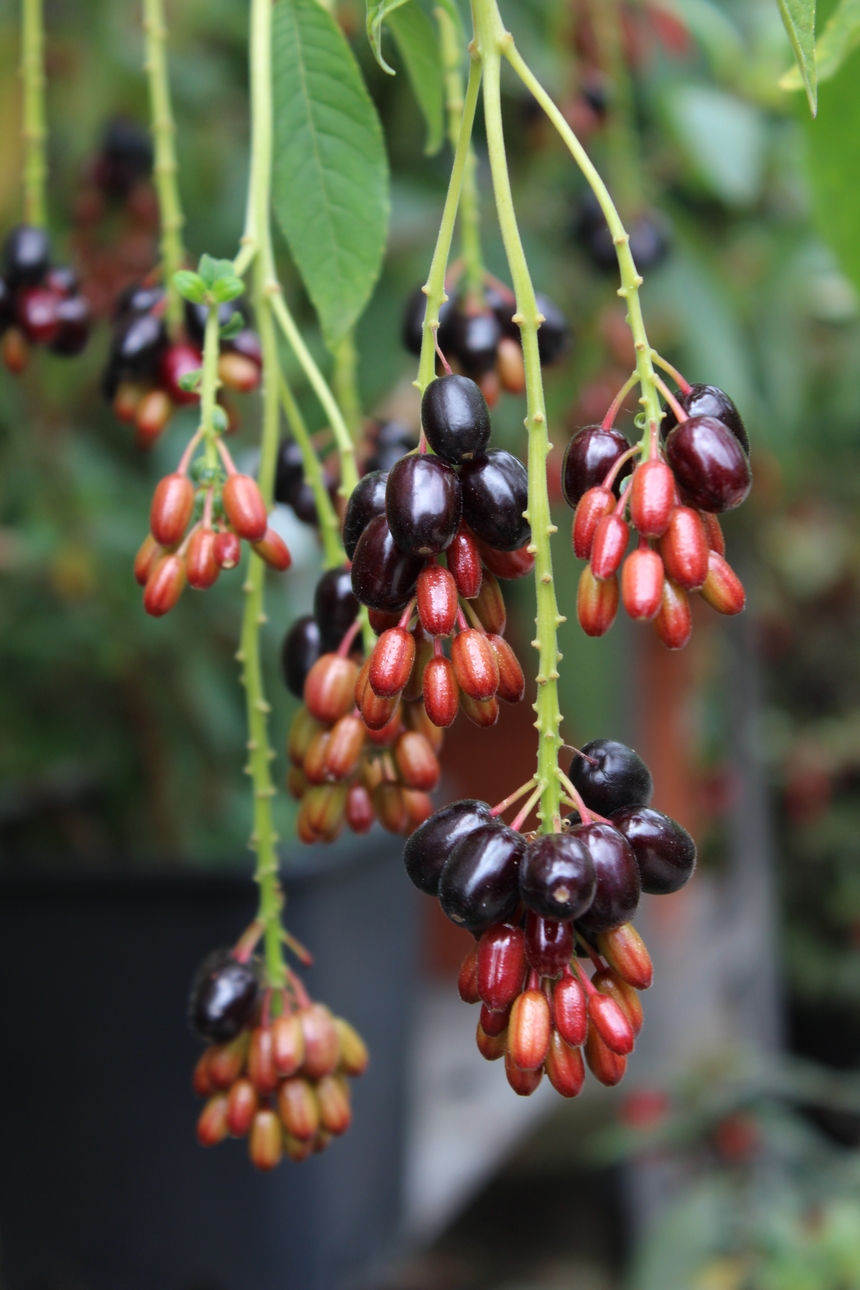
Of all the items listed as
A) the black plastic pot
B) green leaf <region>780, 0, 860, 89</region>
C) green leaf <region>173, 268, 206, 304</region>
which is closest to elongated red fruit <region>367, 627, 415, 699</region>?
green leaf <region>173, 268, 206, 304</region>

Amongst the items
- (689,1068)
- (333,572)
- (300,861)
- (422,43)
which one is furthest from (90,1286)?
(689,1068)

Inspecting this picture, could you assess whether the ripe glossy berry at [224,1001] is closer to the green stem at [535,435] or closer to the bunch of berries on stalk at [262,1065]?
the bunch of berries on stalk at [262,1065]

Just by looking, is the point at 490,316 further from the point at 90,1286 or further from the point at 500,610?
the point at 90,1286

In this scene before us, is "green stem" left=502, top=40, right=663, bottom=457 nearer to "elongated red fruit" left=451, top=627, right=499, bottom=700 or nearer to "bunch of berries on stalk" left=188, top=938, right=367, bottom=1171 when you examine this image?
"elongated red fruit" left=451, top=627, right=499, bottom=700

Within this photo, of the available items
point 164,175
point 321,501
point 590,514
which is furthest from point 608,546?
point 164,175

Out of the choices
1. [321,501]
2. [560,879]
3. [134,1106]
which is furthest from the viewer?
[134,1106]

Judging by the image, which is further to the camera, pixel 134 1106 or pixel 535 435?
pixel 134 1106

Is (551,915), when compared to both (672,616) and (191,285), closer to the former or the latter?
(672,616)

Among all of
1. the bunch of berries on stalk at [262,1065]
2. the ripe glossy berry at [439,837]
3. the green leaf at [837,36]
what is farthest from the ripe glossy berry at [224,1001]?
the green leaf at [837,36]
